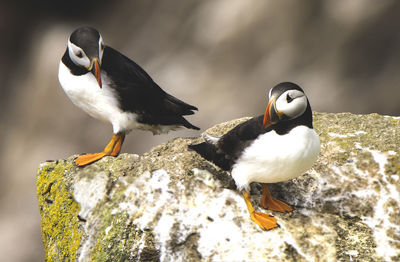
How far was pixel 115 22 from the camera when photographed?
674 centimetres

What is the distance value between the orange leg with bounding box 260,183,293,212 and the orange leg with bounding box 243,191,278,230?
4.7 inches

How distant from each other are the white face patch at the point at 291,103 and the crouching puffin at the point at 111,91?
1.15 m

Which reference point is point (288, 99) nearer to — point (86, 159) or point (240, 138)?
point (240, 138)

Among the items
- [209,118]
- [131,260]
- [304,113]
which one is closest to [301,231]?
[304,113]

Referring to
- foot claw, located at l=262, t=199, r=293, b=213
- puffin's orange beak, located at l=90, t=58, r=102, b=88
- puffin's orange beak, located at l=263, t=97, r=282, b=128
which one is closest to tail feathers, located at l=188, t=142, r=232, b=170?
foot claw, located at l=262, t=199, r=293, b=213

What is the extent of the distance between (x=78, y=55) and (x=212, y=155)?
1034mm

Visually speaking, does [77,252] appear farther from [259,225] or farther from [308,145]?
[308,145]

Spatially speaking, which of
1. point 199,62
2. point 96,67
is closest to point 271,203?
point 96,67

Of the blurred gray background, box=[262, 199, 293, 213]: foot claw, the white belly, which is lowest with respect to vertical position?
box=[262, 199, 293, 213]: foot claw

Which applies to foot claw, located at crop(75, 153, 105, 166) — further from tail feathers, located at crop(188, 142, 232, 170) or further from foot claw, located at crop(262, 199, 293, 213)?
foot claw, located at crop(262, 199, 293, 213)

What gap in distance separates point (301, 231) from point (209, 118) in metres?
3.72

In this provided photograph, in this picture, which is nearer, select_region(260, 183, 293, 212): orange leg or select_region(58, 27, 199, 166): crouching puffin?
select_region(260, 183, 293, 212): orange leg

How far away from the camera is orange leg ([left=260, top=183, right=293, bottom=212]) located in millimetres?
2975

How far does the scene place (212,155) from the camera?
3.13 m
